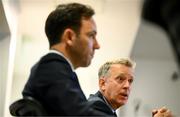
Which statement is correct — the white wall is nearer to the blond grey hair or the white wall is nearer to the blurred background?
the blurred background

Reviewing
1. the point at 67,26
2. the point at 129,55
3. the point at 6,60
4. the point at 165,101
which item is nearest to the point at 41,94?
the point at 67,26

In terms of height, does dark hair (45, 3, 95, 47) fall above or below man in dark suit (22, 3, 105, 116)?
above

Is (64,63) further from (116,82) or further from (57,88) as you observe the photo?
(116,82)

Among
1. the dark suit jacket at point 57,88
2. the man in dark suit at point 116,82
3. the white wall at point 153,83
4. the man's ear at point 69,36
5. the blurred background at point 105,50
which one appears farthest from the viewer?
the white wall at point 153,83

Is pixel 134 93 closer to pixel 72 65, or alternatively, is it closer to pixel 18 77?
pixel 18 77

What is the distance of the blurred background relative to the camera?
3355mm

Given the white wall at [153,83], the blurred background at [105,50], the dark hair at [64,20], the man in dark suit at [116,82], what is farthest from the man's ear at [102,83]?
the white wall at [153,83]

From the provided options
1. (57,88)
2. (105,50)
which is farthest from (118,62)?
(105,50)

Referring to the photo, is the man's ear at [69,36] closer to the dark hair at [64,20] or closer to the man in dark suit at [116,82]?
the dark hair at [64,20]

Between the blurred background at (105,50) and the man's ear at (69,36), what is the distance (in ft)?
5.46

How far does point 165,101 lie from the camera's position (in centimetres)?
458

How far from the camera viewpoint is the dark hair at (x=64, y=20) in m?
1.18

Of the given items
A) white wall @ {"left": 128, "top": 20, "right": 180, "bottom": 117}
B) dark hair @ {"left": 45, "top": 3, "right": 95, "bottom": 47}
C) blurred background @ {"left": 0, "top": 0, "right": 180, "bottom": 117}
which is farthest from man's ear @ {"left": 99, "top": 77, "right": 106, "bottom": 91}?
white wall @ {"left": 128, "top": 20, "right": 180, "bottom": 117}

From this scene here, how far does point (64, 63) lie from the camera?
1.11 metres
